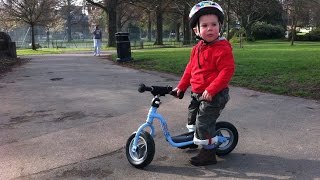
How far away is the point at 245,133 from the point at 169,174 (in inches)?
72.4

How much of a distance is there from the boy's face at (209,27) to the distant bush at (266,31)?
156ft

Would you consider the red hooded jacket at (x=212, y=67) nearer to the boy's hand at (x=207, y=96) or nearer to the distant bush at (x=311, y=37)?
the boy's hand at (x=207, y=96)

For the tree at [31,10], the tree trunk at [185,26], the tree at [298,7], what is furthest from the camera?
the tree trunk at [185,26]

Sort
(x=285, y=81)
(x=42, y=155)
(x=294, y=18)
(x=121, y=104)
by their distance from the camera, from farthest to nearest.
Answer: (x=294, y=18) → (x=285, y=81) → (x=121, y=104) → (x=42, y=155)

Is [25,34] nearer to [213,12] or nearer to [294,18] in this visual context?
[294,18]

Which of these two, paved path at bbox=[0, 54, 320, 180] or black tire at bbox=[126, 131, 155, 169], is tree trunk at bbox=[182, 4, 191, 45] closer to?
paved path at bbox=[0, 54, 320, 180]

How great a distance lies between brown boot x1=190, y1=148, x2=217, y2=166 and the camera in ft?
15.0

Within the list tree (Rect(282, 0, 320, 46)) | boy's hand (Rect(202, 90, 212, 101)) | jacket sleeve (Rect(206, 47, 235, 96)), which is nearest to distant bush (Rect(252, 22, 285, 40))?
tree (Rect(282, 0, 320, 46))

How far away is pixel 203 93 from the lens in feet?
14.3

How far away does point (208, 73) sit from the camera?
4457 mm

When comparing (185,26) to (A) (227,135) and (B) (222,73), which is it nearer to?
(A) (227,135)

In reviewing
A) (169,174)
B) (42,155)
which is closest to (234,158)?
(169,174)

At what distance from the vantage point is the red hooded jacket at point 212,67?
4309 mm

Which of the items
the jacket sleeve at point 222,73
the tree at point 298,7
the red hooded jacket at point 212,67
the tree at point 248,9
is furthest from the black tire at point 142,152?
the tree at point 248,9
